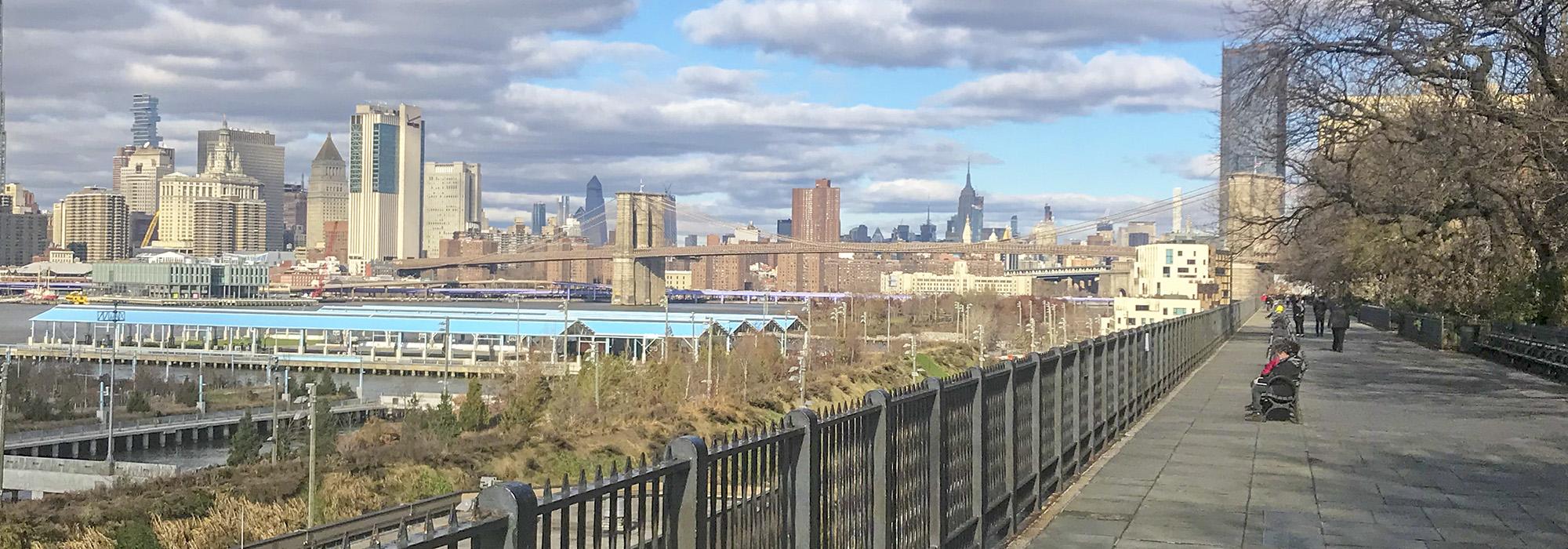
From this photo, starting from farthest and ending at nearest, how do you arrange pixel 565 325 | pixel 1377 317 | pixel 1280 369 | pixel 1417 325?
pixel 565 325 → pixel 1377 317 → pixel 1417 325 → pixel 1280 369

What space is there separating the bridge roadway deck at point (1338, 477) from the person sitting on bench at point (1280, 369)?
31 cm

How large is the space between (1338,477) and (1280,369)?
5.00 m

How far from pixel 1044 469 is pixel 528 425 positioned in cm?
4063

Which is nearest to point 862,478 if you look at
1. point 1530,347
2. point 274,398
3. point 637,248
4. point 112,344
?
point 1530,347

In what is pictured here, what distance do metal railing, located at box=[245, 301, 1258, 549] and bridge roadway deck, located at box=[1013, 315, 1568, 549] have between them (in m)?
0.56

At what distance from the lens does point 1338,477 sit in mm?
12922

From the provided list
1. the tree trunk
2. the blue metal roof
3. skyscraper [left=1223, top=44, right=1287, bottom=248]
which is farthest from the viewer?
the blue metal roof

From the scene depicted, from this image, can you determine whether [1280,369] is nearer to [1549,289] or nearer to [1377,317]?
[1549,289]

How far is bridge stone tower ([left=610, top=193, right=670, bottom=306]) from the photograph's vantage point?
460 feet

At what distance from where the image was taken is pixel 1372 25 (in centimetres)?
2506

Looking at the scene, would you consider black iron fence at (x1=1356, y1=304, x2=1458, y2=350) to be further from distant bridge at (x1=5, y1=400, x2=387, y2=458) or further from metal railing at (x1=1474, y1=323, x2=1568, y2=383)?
distant bridge at (x1=5, y1=400, x2=387, y2=458)

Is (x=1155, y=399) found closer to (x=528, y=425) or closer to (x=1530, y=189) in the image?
(x=1530, y=189)

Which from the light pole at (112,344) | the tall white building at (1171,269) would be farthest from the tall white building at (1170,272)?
the light pole at (112,344)

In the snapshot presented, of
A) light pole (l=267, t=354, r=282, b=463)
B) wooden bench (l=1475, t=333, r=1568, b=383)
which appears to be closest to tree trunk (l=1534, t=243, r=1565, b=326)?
wooden bench (l=1475, t=333, r=1568, b=383)
